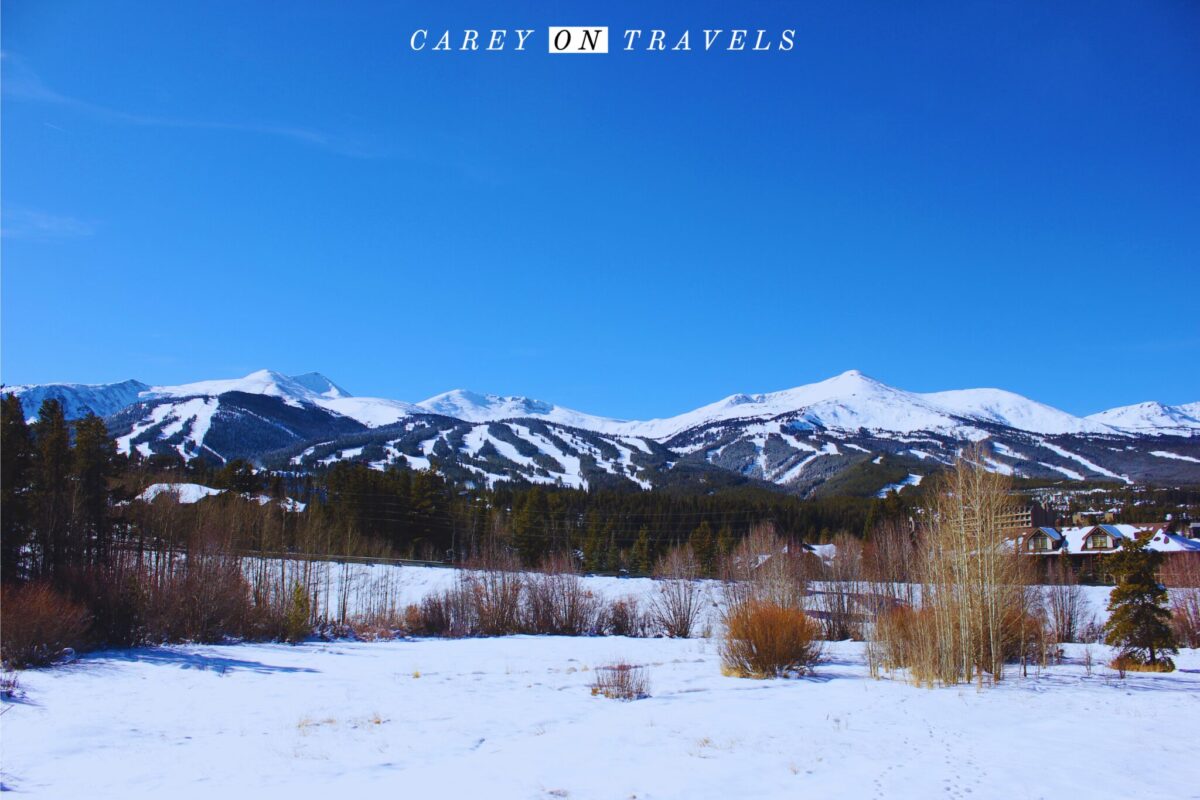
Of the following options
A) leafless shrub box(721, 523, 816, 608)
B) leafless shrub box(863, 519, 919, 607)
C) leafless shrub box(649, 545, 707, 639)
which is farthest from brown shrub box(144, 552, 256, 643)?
leafless shrub box(863, 519, 919, 607)

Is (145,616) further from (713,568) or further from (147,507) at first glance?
(713,568)

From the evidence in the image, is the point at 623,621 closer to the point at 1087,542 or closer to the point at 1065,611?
the point at 1065,611

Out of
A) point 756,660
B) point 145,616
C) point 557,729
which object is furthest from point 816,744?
point 145,616

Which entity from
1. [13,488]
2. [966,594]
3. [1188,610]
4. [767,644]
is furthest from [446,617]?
[1188,610]

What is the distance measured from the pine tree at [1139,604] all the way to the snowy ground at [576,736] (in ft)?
9.80

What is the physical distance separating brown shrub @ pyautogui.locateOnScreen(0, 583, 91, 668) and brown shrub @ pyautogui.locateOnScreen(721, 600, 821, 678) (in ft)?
63.9

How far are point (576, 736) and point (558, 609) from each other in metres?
34.1

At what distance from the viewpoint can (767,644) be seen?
23891mm

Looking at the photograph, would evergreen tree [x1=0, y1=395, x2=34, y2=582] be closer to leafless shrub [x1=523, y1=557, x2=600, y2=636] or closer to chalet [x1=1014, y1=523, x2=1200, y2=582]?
leafless shrub [x1=523, y1=557, x2=600, y2=636]

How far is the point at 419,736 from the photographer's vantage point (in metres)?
14.1

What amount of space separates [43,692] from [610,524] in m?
78.1

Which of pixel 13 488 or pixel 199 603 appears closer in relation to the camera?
pixel 13 488

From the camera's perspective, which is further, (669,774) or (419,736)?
(419,736)

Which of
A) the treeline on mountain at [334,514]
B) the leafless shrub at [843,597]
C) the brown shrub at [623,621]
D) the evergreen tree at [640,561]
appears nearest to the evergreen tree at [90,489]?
the treeline on mountain at [334,514]
